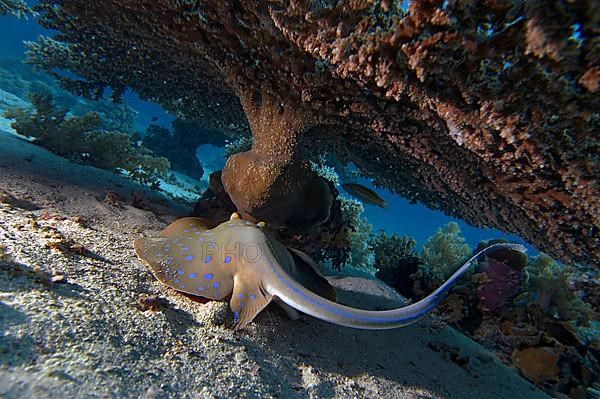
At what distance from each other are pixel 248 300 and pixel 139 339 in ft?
2.71

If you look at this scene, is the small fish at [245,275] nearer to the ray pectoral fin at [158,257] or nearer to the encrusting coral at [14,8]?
the ray pectoral fin at [158,257]

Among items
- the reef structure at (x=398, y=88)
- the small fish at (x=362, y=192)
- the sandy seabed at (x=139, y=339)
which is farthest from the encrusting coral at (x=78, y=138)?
the small fish at (x=362, y=192)

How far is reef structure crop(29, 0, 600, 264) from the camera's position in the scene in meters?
1.87

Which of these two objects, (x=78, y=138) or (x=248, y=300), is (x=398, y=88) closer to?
(x=248, y=300)

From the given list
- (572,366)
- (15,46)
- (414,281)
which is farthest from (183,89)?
(15,46)

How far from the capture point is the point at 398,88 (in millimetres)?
A: 2410

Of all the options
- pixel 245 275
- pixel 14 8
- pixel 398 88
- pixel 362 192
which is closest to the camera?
pixel 398 88

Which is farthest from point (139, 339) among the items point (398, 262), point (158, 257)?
point (398, 262)

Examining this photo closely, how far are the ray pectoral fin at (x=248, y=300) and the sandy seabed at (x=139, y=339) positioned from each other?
0.15m

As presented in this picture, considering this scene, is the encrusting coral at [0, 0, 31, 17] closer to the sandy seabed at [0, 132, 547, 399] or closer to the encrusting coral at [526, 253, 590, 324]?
the sandy seabed at [0, 132, 547, 399]

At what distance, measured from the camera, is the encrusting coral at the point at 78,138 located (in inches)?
254

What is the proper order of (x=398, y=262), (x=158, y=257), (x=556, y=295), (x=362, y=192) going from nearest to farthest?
1. (x=158, y=257)
2. (x=556, y=295)
3. (x=362, y=192)
4. (x=398, y=262)

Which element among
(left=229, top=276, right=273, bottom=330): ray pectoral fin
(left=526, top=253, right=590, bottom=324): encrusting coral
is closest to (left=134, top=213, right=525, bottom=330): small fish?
(left=229, top=276, right=273, bottom=330): ray pectoral fin

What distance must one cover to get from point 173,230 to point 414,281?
5.10 metres
